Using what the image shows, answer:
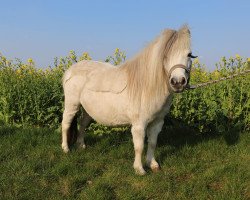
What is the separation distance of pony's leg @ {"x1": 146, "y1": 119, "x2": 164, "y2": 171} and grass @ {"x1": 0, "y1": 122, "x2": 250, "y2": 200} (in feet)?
0.57

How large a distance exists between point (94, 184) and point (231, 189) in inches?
69.9

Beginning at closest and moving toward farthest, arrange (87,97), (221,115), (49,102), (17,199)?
(17,199)
(87,97)
(221,115)
(49,102)

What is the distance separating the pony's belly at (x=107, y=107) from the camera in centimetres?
520

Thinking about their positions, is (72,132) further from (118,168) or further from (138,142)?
(138,142)

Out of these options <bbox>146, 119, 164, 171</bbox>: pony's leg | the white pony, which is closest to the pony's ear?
the white pony

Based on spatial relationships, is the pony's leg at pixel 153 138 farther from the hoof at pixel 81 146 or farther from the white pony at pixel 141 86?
the hoof at pixel 81 146

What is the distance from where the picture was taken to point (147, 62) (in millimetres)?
4906

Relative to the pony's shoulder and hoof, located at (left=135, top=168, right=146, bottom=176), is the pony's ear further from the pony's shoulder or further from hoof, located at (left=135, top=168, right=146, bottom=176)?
hoof, located at (left=135, top=168, right=146, bottom=176)

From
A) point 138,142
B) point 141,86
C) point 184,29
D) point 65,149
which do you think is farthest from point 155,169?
point 184,29

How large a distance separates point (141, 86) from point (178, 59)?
708 millimetres

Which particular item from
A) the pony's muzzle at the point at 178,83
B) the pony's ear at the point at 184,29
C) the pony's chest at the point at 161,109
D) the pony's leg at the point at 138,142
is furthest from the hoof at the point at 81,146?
the pony's ear at the point at 184,29

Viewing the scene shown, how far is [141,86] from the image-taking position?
5.00 metres

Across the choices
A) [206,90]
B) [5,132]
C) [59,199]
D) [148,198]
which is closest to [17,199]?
[59,199]

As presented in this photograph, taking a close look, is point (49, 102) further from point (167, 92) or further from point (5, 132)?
point (167, 92)
